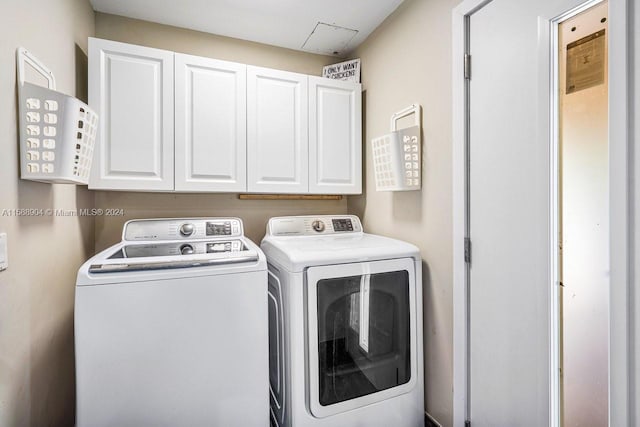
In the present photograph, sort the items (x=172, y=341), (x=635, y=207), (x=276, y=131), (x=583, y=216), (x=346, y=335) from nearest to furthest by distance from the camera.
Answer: (x=635, y=207) < (x=583, y=216) < (x=172, y=341) < (x=346, y=335) < (x=276, y=131)

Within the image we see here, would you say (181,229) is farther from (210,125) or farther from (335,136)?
(335,136)

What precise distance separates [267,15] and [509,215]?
1862 millimetres

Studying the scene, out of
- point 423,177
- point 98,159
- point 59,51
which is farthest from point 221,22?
point 423,177

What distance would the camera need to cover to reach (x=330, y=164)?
2170 millimetres

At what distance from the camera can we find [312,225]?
2.15m

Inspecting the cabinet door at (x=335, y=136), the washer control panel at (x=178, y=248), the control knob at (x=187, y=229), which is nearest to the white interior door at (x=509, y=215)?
the cabinet door at (x=335, y=136)

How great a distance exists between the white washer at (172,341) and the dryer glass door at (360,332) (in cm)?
28

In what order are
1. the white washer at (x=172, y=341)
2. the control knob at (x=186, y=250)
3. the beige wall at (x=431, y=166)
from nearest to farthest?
the white washer at (x=172, y=341) < the beige wall at (x=431, y=166) < the control knob at (x=186, y=250)

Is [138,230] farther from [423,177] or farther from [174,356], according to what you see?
[423,177]

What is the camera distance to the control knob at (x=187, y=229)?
188 centimetres

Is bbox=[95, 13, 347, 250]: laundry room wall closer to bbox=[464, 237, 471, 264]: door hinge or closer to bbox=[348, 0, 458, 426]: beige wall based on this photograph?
bbox=[348, 0, 458, 426]: beige wall

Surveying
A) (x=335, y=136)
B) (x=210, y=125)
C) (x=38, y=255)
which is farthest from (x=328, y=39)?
(x=38, y=255)

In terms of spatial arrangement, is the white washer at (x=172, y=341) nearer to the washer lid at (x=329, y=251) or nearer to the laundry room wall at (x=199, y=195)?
the washer lid at (x=329, y=251)

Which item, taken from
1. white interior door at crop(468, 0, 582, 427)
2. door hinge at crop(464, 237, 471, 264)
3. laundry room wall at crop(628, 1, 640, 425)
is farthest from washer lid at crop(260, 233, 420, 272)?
laundry room wall at crop(628, 1, 640, 425)
